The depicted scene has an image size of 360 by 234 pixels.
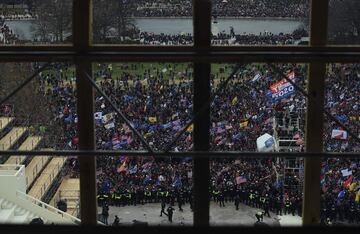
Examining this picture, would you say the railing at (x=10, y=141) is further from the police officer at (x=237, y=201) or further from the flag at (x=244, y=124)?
the flag at (x=244, y=124)

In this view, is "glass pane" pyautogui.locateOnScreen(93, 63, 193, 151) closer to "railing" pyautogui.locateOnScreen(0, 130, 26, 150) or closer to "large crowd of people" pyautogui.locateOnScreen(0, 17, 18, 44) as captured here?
"railing" pyautogui.locateOnScreen(0, 130, 26, 150)

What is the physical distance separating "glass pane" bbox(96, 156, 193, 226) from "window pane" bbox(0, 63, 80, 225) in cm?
85

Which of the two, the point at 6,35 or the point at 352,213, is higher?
the point at 6,35

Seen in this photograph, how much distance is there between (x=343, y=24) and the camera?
9.59m

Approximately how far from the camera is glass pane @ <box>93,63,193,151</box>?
17547mm

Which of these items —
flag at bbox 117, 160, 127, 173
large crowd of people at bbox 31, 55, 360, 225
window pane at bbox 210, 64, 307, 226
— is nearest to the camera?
window pane at bbox 210, 64, 307, 226

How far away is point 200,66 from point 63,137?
1492 cm

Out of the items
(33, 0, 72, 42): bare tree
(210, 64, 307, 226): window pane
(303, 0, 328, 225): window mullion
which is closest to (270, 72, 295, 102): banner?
(210, 64, 307, 226): window pane

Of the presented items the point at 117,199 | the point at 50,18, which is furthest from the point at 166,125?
the point at 50,18

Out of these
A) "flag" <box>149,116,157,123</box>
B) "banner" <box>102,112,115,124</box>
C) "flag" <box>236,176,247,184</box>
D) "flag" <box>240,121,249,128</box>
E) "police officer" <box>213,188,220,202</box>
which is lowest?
"police officer" <box>213,188,220,202</box>

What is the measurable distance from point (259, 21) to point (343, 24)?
47.7ft

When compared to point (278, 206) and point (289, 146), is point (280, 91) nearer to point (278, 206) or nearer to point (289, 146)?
point (289, 146)

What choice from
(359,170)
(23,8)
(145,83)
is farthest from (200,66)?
(145,83)

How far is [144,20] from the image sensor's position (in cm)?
1728
